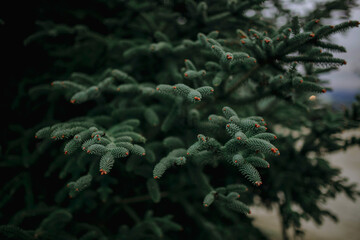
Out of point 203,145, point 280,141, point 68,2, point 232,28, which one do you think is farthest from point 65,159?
point 280,141

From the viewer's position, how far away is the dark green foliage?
5.22ft

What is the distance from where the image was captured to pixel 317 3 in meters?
2.87

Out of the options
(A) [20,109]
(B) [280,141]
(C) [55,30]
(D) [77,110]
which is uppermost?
(B) [280,141]

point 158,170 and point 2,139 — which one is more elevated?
point 158,170

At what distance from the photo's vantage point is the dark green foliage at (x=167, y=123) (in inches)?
62.6

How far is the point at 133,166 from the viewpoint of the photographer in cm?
196

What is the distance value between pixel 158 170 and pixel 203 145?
1.11 ft

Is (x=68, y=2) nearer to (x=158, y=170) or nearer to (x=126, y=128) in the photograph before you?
(x=126, y=128)

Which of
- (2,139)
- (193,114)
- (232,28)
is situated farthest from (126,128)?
(2,139)

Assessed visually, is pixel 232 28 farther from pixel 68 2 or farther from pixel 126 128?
pixel 68 2

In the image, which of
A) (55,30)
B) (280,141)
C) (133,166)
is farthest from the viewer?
(280,141)

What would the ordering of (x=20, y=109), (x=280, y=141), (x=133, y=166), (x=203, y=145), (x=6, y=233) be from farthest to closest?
(x=280, y=141)
(x=20, y=109)
(x=133, y=166)
(x=6, y=233)
(x=203, y=145)

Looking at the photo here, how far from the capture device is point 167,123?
2.03 metres

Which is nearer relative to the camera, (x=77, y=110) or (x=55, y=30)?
(x=55, y=30)
